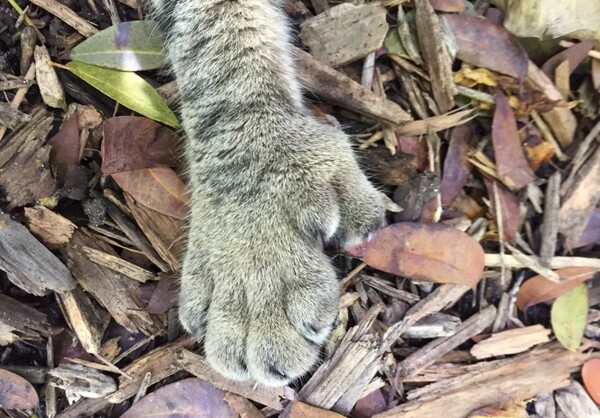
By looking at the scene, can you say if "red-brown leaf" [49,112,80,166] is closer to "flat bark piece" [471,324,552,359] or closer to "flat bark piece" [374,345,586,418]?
"flat bark piece" [374,345,586,418]

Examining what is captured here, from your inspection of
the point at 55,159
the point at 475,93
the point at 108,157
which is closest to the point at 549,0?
the point at 475,93

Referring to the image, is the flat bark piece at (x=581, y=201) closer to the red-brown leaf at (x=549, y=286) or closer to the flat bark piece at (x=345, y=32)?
the red-brown leaf at (x=549, y=286)

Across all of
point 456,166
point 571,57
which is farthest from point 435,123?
point 571,57

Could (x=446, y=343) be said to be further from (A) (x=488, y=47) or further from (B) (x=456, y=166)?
(A) (x=488, y=47)

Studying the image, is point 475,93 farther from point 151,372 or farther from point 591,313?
point 151,372

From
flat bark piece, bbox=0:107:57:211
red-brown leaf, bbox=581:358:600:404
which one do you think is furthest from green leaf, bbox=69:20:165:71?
red-brown leaf, bbox=581:358:600:404
